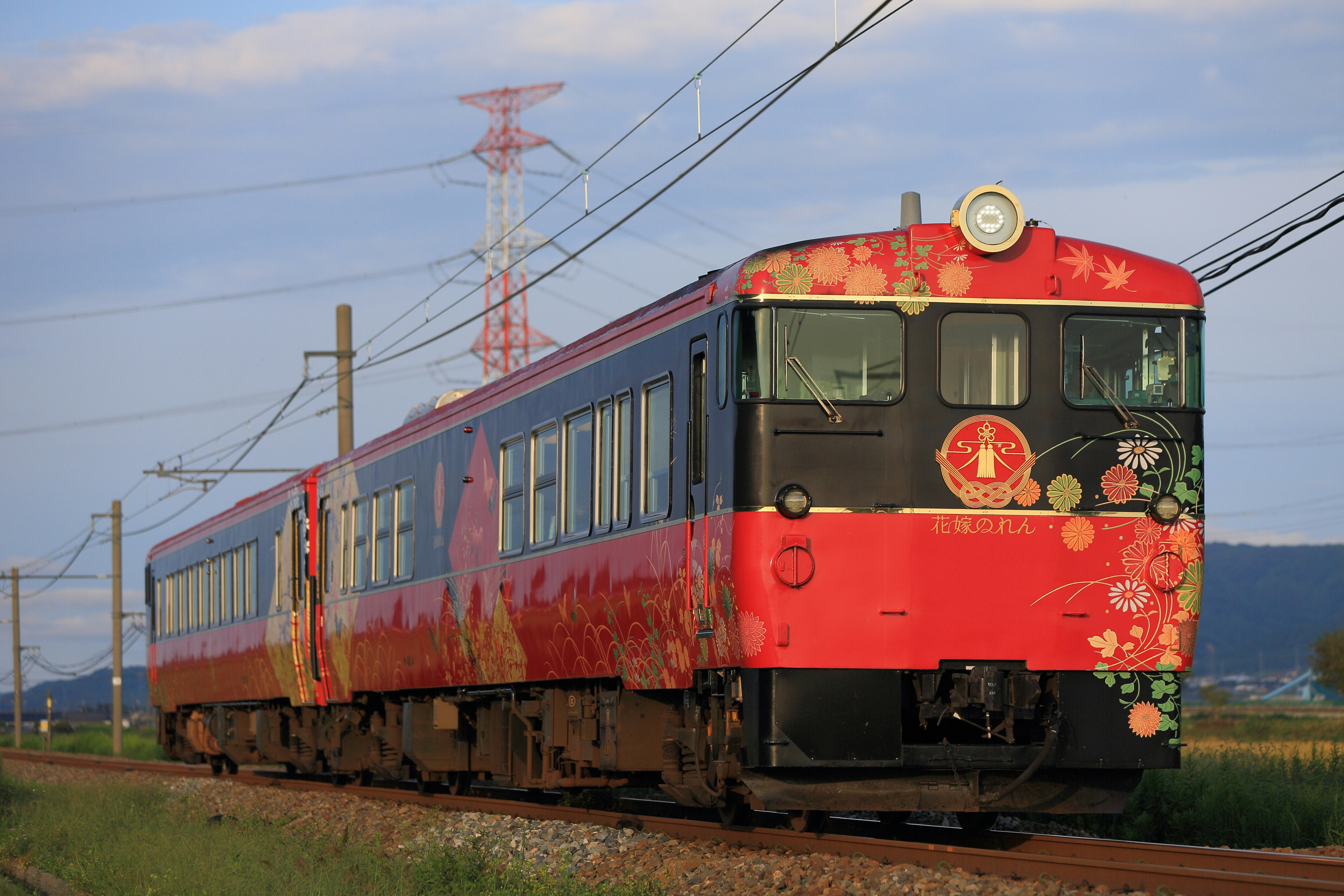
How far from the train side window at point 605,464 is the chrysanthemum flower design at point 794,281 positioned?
7.32ft

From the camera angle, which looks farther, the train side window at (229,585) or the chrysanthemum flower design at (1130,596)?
the train side window at (229,585)

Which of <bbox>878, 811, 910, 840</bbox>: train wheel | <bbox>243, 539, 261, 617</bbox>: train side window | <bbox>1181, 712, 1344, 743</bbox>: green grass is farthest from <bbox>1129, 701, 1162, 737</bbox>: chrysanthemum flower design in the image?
<bbox>243, 539, 261, 617</bbox>: train side window

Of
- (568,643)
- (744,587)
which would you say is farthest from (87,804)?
(744,587)

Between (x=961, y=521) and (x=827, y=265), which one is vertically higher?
(x=827, y=265)

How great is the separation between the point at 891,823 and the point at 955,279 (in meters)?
3.65

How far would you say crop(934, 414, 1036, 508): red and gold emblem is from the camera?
9047mm

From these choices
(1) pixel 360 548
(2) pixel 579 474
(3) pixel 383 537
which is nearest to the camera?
(2) pixel 579 474

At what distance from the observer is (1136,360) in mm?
9445

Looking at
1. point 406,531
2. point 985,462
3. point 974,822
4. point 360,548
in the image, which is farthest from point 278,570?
point 985,462

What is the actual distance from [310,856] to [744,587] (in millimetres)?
4054

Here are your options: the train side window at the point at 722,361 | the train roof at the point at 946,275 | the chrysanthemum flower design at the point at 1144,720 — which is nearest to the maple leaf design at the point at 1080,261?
the train roof at the point at 946,275

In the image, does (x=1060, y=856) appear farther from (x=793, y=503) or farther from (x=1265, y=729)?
(x=1265, y=729)

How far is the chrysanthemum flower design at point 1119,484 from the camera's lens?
30.0ft

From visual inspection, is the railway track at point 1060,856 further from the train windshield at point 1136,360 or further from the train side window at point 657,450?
the train windshield at point 1136,360
